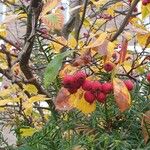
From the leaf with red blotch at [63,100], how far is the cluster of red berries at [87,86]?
0.12 ft

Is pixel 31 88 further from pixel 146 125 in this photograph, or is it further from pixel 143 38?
pixel 146 125

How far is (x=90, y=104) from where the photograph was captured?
37.5 inches

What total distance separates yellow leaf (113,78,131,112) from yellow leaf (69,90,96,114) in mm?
73

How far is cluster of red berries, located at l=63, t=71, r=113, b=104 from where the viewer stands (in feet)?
3.08

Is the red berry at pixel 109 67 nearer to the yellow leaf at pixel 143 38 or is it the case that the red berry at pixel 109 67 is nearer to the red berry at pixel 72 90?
the red berry at pixel 72 90

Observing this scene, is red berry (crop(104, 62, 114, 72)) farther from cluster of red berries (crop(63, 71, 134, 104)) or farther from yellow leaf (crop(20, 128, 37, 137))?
yellow leaf (crop(20, 128, 37, 137))

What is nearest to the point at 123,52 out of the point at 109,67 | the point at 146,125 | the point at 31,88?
the point at 109,67

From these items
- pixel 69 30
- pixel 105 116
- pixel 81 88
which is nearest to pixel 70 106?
pixel 81 88

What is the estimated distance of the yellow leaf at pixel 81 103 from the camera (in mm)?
955

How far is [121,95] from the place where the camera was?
34.8 inches

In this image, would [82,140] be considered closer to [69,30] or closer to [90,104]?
[90,104]

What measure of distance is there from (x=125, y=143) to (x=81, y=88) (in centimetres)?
29

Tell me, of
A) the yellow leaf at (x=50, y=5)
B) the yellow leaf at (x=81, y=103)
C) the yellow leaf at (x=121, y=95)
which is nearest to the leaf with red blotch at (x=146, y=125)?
the yellow leaf at (x=121, y=95)

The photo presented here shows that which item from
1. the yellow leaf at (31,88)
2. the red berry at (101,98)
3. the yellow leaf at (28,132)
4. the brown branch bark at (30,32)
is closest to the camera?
the red berry at (101,98)
